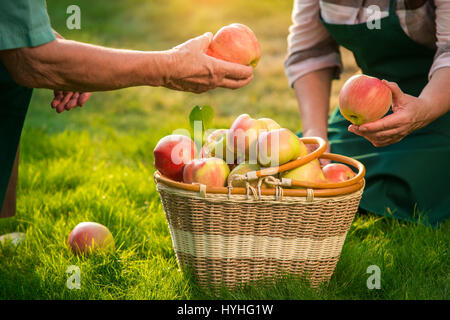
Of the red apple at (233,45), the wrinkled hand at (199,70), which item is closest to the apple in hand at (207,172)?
the wrinkled hand at (199,70)

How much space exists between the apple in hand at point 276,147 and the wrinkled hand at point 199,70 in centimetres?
24

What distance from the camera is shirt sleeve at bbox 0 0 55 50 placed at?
59.4 inches

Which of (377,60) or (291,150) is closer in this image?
(291,150)

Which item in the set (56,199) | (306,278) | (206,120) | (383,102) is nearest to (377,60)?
(383,102)

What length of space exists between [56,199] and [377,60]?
60.3 inches

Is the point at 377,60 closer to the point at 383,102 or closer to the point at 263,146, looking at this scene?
the point at 383,102

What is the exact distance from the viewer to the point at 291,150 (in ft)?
5.46

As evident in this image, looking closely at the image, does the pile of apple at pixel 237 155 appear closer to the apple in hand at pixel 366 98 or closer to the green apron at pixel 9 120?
the apple in hand at pixel 366 98

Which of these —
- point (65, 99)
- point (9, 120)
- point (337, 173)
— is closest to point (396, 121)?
point (337, 173)

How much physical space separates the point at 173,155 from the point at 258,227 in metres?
0.35

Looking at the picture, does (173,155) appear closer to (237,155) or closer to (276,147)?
(237,155)

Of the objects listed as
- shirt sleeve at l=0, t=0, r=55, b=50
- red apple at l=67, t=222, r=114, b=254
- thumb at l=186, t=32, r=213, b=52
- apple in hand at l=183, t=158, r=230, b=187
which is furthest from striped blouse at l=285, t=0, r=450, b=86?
shirt sleeve at l=0, t=0, r=55, b=50
